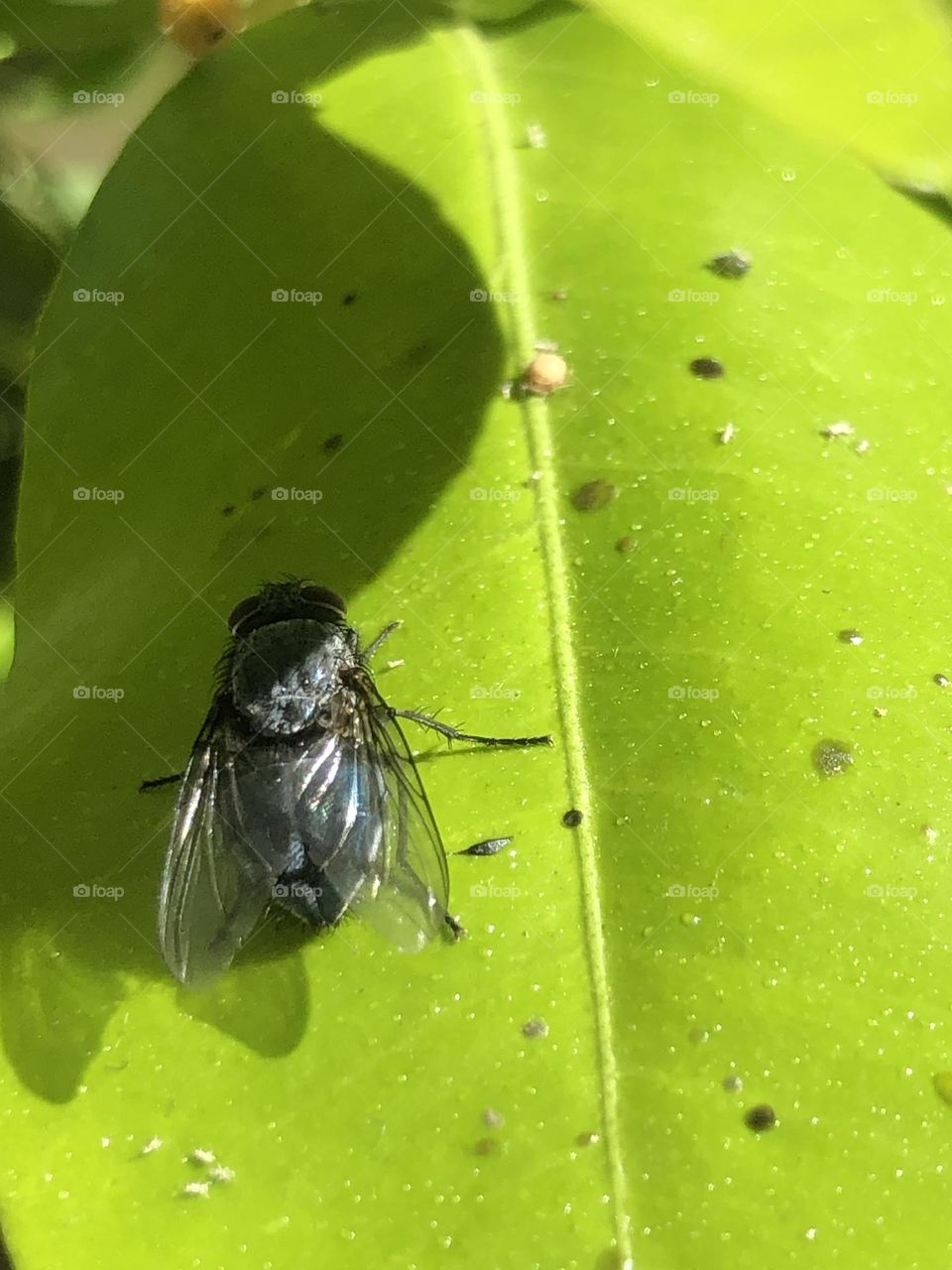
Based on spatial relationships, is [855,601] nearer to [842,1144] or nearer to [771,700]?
[771,700]

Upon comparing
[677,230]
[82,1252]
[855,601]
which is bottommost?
[82,1252]

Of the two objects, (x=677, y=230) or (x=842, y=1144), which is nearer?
(x=842, y=1144)

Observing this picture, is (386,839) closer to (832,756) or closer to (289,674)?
(289,674)

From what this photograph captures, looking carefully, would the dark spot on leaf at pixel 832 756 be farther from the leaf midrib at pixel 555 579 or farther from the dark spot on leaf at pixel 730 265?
the dark spot on leaf at pixel 730 265

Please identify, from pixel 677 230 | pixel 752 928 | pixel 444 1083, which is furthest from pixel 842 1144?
pixel 677 230

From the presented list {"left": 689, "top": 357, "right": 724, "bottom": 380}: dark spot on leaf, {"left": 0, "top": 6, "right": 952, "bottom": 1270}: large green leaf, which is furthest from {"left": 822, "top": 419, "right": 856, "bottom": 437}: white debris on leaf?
{"left": 689, "top": 357, "right": 724, "bottom": 380}: dark spot on leaf

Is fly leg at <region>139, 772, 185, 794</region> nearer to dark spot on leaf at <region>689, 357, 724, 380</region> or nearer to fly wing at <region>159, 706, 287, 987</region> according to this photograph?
fly wing at <region>159, 706, 287, 987</region>
